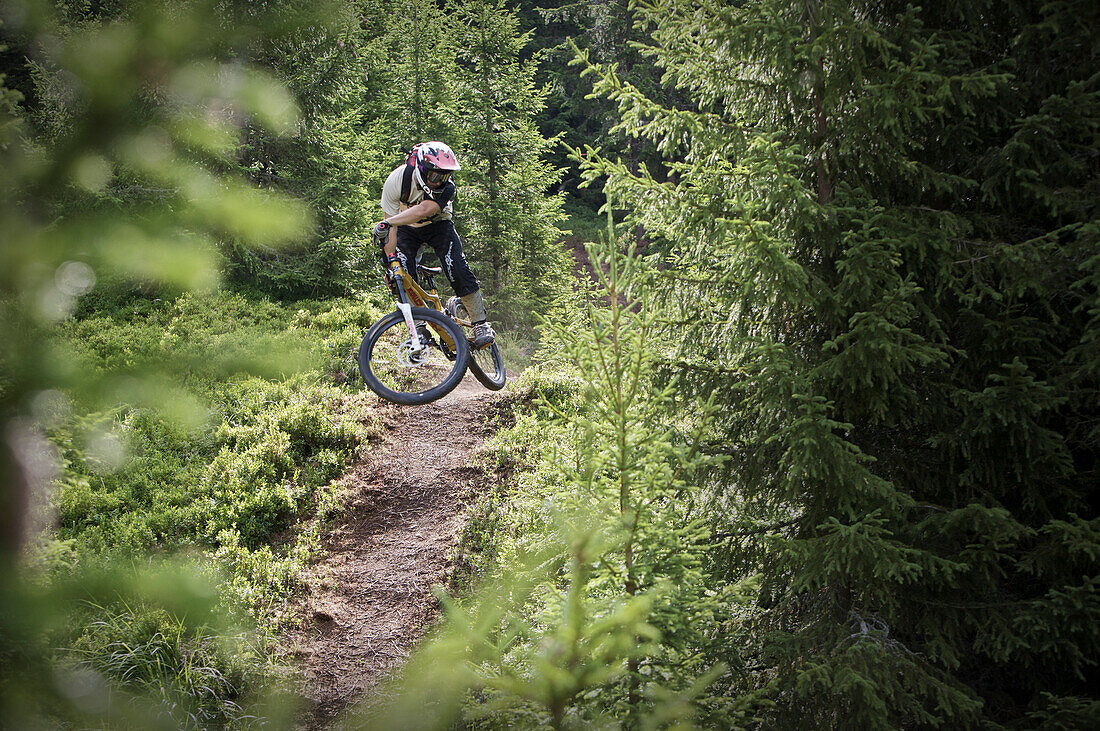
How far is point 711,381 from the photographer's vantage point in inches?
187

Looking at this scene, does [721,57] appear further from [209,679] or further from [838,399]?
[209,679]

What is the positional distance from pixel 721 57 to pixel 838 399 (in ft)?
9.27

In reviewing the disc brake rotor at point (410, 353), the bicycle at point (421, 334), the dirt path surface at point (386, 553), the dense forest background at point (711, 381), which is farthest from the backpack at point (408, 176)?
the dirt path surface at point (386, 553)

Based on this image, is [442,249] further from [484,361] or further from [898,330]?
[898,330]

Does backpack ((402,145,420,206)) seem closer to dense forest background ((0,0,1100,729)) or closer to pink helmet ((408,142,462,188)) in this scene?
pink helmet ((408,142,462,188))

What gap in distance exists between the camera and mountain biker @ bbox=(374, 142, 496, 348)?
22.0 feet

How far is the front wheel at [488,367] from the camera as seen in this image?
7.80 meters

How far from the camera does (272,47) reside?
1535mm

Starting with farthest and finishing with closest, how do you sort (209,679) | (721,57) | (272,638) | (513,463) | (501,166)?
(501,166) → (513,463) → (272,638) → (209,679) → (721,57)

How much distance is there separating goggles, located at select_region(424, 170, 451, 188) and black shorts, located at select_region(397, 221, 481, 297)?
1.84 ft

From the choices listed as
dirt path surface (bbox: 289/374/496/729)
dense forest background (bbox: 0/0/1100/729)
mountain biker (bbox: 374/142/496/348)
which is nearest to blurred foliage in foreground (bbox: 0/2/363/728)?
dense forest background (bbox: 0/0/1100/729)

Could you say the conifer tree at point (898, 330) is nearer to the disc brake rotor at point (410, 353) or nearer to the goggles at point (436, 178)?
the goggles at point (436, 178)

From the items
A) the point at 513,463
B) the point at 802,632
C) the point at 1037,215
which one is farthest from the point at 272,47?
the point at 513,463

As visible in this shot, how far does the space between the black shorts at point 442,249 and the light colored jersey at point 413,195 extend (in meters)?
0.14
